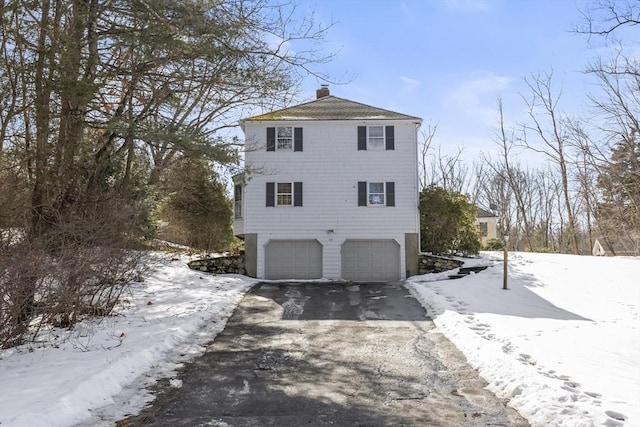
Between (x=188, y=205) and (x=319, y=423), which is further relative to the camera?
(x=188, y=205)

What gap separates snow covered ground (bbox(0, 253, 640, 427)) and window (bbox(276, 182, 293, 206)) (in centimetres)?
427

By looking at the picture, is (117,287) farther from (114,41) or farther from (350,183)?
(350,183)

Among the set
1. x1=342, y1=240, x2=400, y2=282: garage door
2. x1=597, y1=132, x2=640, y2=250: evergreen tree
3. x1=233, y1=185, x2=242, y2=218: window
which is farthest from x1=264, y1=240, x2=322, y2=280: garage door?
x1=597, y1=132, x2=640, y2=250: evergreen tree

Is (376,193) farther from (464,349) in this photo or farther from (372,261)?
(464,349)

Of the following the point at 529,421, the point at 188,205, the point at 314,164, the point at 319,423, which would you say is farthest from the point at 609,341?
the point at 188,205

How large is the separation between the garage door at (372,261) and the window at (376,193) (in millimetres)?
1558

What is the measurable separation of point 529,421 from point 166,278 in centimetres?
1392

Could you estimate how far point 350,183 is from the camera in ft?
64.5

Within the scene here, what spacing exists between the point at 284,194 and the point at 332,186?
6.42 ft

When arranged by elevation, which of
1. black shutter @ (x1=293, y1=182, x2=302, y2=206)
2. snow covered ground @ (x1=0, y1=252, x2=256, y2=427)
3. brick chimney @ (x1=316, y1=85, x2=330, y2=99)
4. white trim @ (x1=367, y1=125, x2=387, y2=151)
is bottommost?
snow covered ground @ (x1=0, y1=252, x2=256, y2=427)

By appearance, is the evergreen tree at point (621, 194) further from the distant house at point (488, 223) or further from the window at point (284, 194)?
the window at point (284, 194)

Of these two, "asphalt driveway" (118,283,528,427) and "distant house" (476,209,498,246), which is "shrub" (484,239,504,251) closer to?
"distant house" (476,209,498,246)

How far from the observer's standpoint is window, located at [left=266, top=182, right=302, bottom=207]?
1967 centimetres

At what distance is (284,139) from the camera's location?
19984 millimetres
